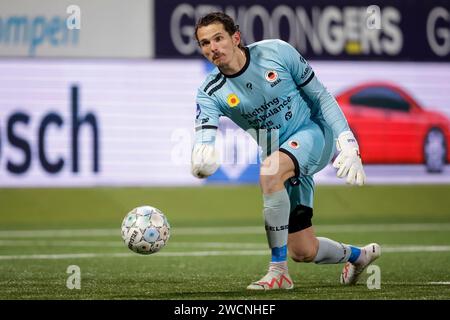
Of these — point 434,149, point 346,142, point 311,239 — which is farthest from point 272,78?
point 434,149

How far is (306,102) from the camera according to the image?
7898 mm

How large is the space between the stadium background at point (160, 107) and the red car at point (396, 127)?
4.5 inches

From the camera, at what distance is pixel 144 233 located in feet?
25.5

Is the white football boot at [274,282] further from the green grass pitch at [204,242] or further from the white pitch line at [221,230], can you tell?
the white pitch line at [221,230]

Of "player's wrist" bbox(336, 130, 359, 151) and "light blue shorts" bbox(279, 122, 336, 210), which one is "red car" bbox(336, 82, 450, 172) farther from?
"player's wrist" bbox(336, 130, 359, 151)

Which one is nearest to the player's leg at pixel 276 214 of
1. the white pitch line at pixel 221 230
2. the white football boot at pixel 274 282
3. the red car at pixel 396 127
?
the white football boot at pixel 274 282

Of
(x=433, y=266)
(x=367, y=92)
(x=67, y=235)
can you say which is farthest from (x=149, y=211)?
(x=367, y=92)

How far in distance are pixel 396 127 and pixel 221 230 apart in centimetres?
367

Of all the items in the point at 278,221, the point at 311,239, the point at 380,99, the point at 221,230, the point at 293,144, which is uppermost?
the point at 380,99

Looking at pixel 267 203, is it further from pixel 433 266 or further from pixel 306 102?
pixel 433 266

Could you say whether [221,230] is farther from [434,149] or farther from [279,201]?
[279,201]

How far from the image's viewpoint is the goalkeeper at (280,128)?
24.2ft

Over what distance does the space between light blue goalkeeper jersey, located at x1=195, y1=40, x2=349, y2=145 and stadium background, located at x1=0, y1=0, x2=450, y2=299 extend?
21.0 ft
